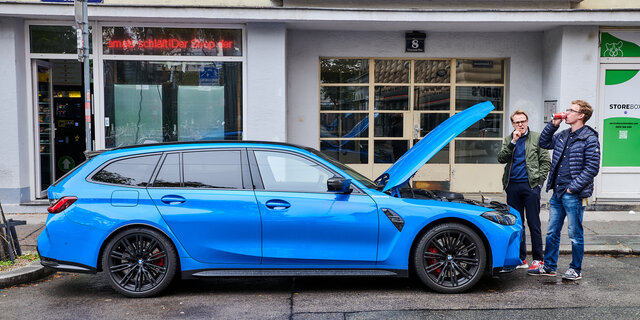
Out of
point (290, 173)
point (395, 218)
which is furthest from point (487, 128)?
point (290, 173)

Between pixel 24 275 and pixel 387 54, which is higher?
pixel 387 54

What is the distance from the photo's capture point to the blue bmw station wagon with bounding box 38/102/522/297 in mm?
5559

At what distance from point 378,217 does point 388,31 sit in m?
6.46

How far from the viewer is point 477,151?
1170 cm

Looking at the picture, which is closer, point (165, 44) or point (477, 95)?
point (165, 44)

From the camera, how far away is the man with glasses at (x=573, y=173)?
235 inches

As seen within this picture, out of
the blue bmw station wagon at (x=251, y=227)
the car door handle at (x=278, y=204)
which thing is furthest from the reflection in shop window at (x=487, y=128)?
the car door handle at (x=278, y=204)

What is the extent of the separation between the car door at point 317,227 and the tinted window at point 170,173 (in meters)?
0.82

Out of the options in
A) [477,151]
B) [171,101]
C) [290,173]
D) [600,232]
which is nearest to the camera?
[290,173]

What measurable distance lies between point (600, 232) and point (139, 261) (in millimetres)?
6651

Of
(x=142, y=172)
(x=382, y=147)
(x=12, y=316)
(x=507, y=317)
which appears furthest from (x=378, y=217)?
(x=382, y=147)

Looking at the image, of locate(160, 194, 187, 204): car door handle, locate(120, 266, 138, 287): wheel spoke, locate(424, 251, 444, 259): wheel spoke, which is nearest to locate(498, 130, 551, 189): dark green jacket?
locate(424, 251, 444, 259): wheel spoke

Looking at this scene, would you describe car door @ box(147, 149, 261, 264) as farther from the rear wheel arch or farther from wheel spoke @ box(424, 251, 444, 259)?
wheel spoke @ box(424, 251, 444, 259)

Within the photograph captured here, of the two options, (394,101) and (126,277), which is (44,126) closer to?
(126,277)
